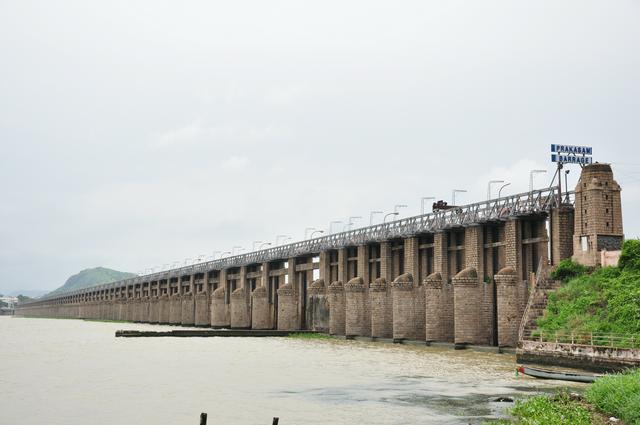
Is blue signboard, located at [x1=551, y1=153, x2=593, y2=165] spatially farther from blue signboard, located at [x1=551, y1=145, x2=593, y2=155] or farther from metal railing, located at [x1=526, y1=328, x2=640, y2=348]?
metal railing, located at [x1=526, y1=328, x2=640, y2=348]

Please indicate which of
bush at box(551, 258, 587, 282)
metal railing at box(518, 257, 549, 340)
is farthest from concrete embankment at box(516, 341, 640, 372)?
Result: bush at box(551, 258, 587, 282)

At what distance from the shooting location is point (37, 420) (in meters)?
24.1

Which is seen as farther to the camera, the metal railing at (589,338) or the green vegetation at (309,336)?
the green vegetation at (309,336)

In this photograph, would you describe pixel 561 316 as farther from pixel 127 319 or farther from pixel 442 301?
pixel 127 319

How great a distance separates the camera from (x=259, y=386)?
33.2 metres

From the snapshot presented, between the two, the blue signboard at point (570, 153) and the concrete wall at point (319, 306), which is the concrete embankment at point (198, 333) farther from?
the blue signboard at point (570, 153)

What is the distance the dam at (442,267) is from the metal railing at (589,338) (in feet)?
8.23

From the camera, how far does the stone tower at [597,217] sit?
44625 mm

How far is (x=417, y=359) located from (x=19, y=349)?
113 feet

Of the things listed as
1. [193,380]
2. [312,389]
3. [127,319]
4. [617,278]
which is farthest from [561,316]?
[127,319]

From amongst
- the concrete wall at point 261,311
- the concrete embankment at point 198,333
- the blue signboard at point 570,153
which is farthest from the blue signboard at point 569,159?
the concrete wall at point 261,311

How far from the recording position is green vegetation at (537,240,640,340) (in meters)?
36.8

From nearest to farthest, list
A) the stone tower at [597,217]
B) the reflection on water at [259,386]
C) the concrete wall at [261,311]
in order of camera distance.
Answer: the reflection on water at [259,386]
the stone tower at [597,217]
the concrete wall at [261,311]

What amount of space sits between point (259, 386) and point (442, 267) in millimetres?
30037
